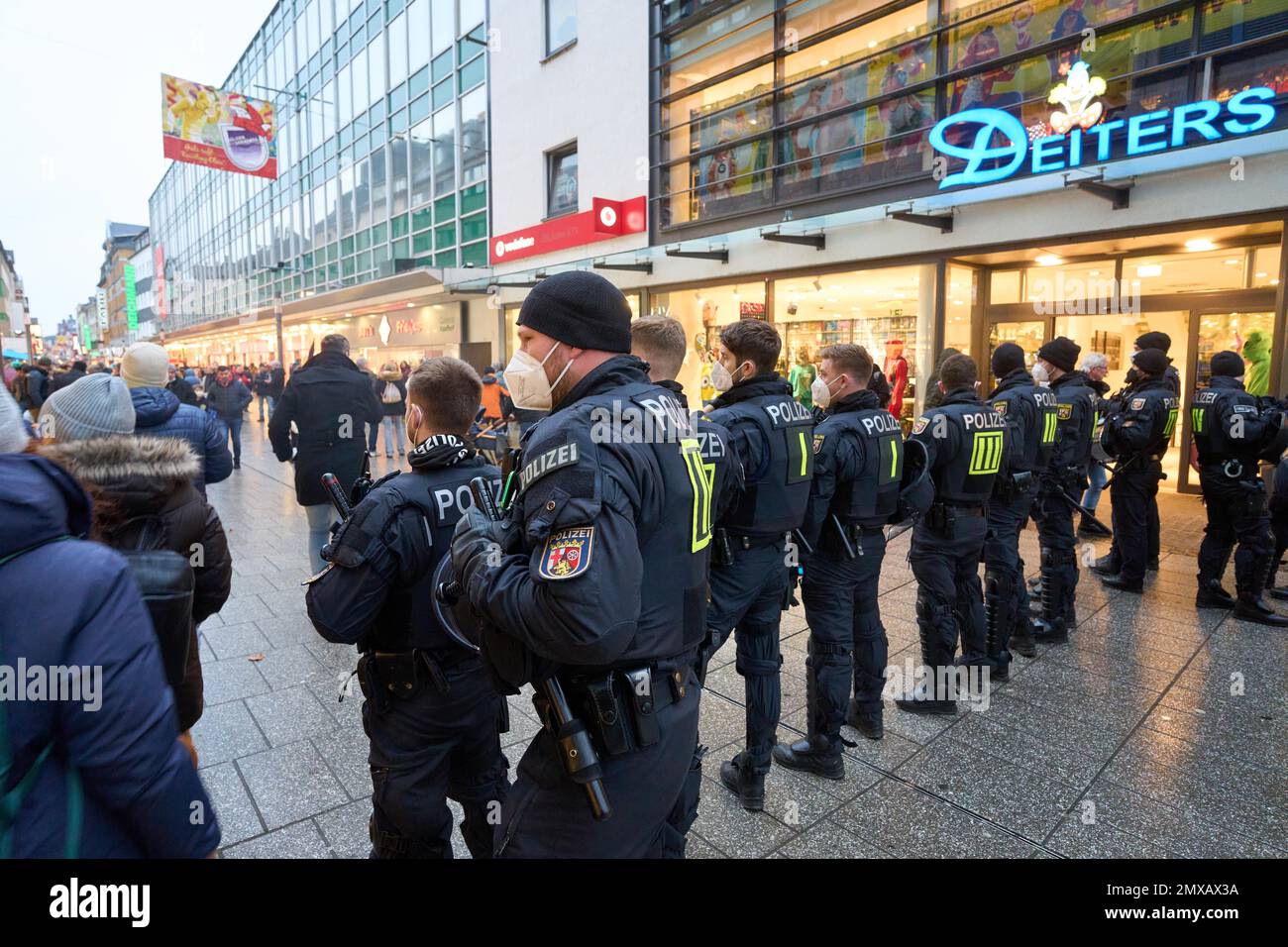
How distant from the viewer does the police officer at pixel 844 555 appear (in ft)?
11.6

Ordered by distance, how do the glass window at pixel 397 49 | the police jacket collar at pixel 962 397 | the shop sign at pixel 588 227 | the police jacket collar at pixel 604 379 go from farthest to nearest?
the glass window at pixel 397 49 < the shop sign at pixel 588 227 < the police jacket collar at pixel 962 397 < the police jacket collar at pixel 604 379

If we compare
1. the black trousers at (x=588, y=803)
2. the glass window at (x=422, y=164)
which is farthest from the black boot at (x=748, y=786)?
the glass window at (x=422, y=164)

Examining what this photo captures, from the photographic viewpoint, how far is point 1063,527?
17.9 ft

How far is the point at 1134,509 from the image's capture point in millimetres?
6176

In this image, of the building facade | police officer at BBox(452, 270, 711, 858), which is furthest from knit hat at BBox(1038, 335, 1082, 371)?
police officer at BBox(452, 270, 711, 858)

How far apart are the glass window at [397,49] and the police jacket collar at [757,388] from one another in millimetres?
22851

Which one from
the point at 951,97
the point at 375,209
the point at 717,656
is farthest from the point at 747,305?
the point at 375,209

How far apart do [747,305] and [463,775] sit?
37.3 ft

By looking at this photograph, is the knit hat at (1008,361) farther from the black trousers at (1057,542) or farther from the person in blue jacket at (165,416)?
the person in blue jacket at (165,416)

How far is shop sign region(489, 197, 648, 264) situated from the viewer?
46.5 feet

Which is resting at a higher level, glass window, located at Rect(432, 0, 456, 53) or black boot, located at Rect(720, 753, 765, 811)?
glass window, located at Rect(432, 0, 456, 53)

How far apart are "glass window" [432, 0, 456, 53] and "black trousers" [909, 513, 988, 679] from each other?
67.0 ft

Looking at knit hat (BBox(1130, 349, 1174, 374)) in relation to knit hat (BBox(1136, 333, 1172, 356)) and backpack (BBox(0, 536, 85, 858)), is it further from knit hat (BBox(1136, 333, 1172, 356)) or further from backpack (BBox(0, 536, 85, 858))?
backpack (BBox(0, 536, 85, 858))
